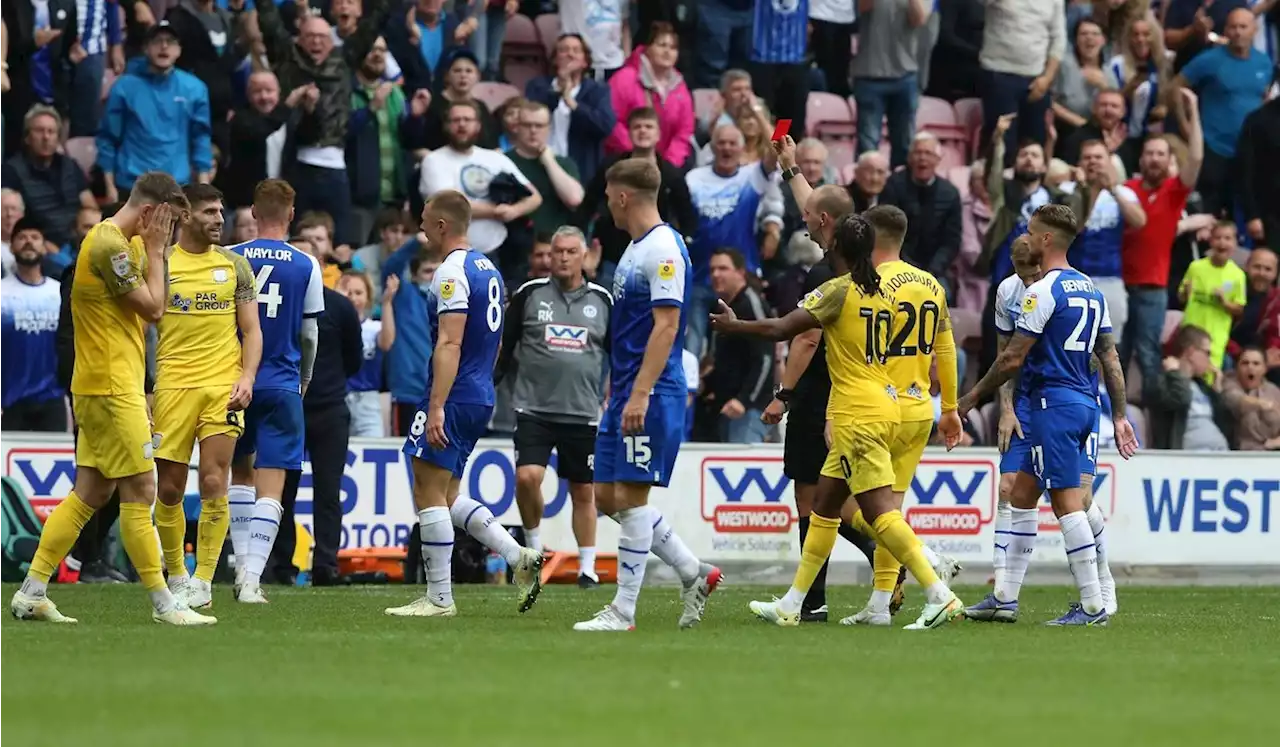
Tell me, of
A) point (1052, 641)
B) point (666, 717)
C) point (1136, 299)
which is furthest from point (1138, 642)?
point (1136, 299)

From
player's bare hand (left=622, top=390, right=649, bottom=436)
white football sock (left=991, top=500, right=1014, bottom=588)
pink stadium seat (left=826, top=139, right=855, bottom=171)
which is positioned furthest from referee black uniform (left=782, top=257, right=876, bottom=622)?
pink stadium seat (left=826, top=139, right=855, bottom=171)

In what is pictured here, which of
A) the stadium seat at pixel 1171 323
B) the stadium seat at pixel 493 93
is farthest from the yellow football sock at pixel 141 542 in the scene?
the stadium seat at pixel 1171 323

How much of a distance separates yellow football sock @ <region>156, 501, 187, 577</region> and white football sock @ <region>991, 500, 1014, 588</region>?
515 centimetres

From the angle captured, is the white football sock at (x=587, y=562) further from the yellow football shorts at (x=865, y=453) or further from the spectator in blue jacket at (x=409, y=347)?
the yellow football shorts at (x=865, y=453)

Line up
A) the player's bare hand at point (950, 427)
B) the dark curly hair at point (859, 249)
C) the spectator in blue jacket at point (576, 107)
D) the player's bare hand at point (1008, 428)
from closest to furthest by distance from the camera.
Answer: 1. the dark curly hair at point (859, 249)
2. the player's bare hand at point (950, 427)
3. the player's bare hand at point (1008, 428)
4. the spectator in blue jacket at point (576, 107)

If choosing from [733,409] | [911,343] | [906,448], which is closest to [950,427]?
[906,448]

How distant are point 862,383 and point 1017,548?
2066 mm

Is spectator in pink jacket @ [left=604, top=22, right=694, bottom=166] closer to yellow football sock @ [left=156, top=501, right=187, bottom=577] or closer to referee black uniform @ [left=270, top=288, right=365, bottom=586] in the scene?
referee black uniform @ [left=270, top=288, right=365, bottom=586]

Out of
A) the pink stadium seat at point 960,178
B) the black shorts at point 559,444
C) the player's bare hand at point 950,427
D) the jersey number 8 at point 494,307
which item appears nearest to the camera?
the player's bare hand at point 950,427

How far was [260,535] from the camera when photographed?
14867 mm

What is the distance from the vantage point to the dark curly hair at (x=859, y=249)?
12383 mm

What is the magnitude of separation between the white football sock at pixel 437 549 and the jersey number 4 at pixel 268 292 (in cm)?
203

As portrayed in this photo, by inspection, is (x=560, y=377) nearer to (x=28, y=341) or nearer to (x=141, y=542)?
(x=28, y=341)

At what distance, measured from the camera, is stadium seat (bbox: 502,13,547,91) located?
24359 mm
